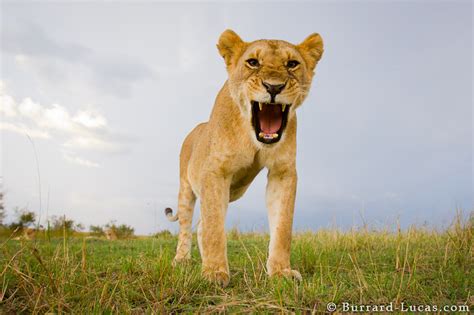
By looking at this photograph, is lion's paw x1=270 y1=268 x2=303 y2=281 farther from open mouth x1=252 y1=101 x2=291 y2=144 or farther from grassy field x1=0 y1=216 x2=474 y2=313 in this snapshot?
open mouth x1=252 y1=101 x2=291 y2=144

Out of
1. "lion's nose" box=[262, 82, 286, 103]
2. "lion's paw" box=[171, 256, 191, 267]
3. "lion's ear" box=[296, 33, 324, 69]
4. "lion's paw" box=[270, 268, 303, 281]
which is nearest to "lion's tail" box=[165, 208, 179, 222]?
"lion's paw" box=[171, 256, 191, 267]

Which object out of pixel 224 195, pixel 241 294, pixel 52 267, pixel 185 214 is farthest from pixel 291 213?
pixel 185 214

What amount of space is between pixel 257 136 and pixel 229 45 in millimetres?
1024

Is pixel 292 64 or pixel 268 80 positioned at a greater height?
pixel 292 64

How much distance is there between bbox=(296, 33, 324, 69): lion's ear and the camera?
456cm

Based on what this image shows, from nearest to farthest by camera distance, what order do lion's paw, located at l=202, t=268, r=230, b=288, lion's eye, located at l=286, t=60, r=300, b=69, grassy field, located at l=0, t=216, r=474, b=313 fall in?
grassy field, located at l=0, t=216, r=474, b=313
lion's paw, located at l=202, t=268, r=230, b=288
lion's eye, located at l=286, t=60, r=300, b=69

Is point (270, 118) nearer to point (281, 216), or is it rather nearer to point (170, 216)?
point (281, 216)

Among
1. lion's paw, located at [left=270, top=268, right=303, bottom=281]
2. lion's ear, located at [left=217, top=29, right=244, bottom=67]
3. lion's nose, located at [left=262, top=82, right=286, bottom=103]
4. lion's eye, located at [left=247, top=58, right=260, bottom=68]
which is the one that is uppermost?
lion's ear, located at [left=217, top=29, right=244, bottom=67]

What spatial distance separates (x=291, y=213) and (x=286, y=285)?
88 centimetres

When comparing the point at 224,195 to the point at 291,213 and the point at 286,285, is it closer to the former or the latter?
the point at 291,213

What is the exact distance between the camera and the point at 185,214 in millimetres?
6617

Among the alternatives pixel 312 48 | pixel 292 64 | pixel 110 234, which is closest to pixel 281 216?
pixel 292 64

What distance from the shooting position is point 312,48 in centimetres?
462

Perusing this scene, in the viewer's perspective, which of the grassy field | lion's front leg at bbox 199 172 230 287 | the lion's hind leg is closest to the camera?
the grassy field
